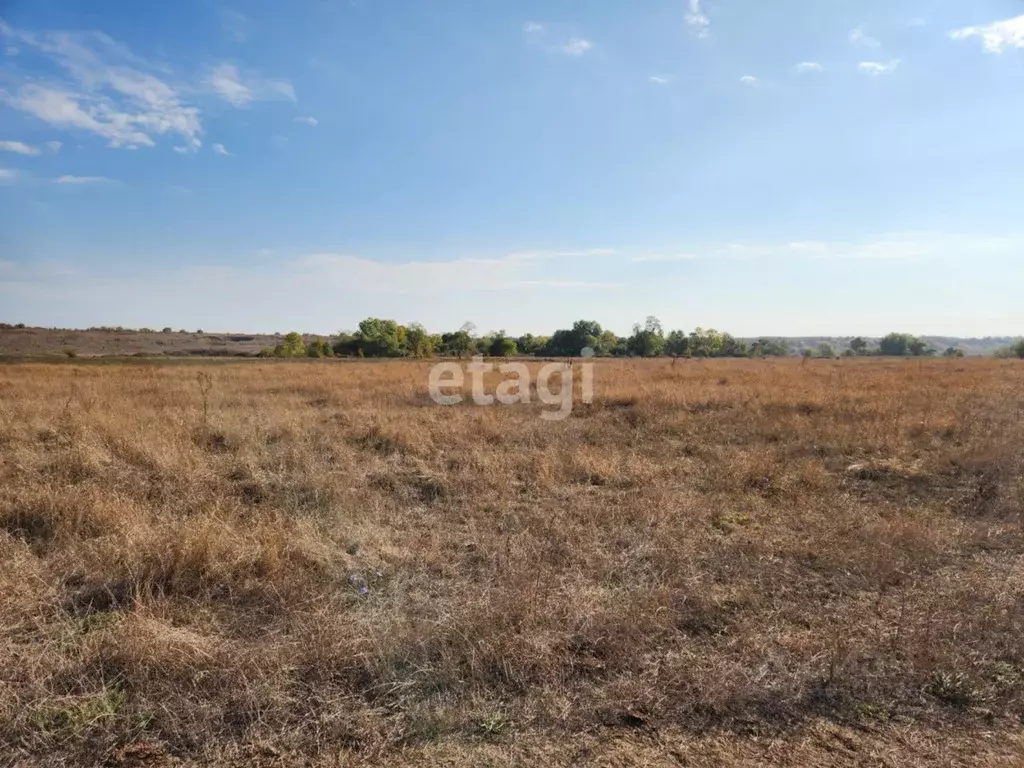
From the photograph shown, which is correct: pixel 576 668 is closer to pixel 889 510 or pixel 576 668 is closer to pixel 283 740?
pixel 283 740

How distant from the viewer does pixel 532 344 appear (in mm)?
76750

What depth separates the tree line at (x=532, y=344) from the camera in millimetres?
64312

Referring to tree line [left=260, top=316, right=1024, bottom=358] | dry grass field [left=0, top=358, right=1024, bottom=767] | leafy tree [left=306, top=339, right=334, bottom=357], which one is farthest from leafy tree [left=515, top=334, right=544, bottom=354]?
dry grass field [left=0, top=358, right=1024, bottom=767]

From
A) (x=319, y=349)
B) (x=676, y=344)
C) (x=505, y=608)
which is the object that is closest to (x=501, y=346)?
(x=319, y=349)

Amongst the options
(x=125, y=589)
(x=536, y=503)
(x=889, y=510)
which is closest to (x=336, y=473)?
(x=536, y=503)

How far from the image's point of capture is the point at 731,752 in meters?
1.94

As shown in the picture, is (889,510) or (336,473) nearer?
(889,510)

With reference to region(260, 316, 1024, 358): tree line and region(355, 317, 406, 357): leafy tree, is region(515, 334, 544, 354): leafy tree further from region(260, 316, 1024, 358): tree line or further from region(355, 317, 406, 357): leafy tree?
region(355, 317, 406, 357): leafy tree

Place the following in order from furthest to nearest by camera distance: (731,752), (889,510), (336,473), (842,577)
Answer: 1. (336,473)
2. (889,510)
3. (842,577)
4. (731,752)

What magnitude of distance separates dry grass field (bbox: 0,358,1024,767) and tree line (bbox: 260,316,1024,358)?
4837cm

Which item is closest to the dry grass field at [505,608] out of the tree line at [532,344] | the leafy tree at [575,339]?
the tree line at [532,344]

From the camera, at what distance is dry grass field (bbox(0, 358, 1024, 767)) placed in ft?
6.63

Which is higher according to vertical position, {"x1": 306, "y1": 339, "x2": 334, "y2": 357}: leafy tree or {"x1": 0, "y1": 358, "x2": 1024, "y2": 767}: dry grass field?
{"x1": 306, "y1": 339, "x2": 334, "y2": 357}: leafy tree

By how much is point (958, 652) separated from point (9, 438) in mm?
10023
